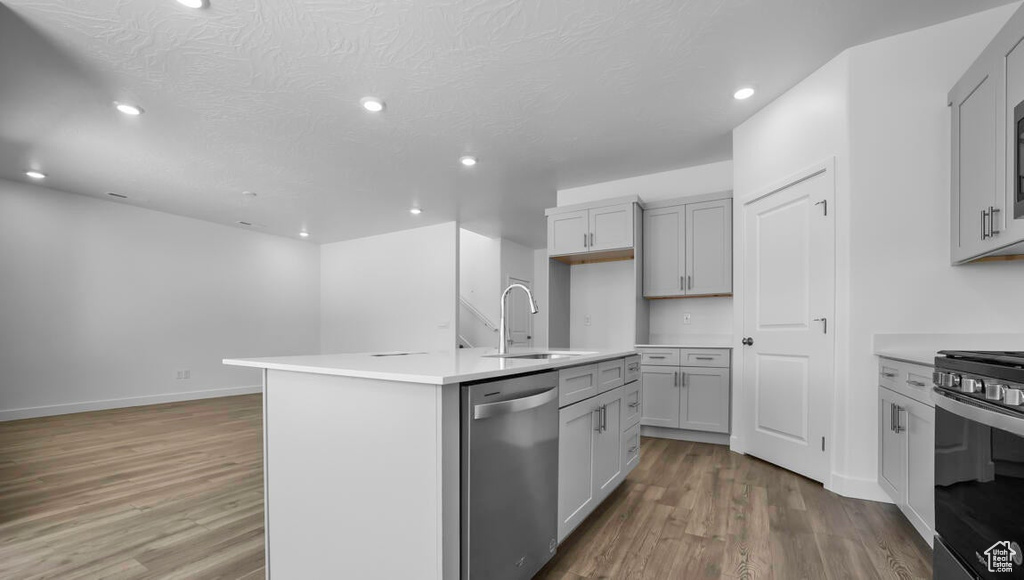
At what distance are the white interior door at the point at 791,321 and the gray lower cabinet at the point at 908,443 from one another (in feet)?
1.16

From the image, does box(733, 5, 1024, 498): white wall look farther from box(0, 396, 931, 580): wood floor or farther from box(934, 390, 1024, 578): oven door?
box(934, 390, 1024, 578): oven door

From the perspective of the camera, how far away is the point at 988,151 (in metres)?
2.06

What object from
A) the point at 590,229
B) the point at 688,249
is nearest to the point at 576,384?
the point at 688,249

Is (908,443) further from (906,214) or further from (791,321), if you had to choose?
(906,214)

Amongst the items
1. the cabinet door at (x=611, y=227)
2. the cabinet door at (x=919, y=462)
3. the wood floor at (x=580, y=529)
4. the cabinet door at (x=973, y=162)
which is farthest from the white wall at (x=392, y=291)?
the cabinet door at (x=973, y=162)

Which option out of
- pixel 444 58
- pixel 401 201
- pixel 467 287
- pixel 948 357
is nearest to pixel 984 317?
pixel 948 357

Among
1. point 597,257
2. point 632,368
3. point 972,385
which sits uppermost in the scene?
point 597,257

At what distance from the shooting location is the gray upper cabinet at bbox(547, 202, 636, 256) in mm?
4371

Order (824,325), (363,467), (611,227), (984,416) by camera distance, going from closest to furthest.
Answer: (984,416) → (363,467) → (824,325) → (611,227)

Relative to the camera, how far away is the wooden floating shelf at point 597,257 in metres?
4.59

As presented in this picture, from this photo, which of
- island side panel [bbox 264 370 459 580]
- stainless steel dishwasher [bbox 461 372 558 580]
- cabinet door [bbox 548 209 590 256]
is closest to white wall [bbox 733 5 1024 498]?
stainless steel dishwasher [bbox 461 372 558 580]

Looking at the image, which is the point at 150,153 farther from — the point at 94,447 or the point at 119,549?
the point at 119,549

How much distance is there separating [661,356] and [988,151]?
8.44ft

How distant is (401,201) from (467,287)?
3530 mm
